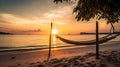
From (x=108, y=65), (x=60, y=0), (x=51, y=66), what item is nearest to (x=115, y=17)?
(x=108, y=65)

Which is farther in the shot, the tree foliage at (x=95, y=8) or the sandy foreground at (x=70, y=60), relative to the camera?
the sandy foreground at (x=70, y=60)

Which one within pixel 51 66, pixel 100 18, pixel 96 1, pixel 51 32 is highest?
pixel 96 1

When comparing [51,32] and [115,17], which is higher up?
[115,17]

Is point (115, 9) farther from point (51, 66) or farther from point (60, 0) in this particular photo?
A: point (51, 66)

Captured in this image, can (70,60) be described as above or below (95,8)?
below

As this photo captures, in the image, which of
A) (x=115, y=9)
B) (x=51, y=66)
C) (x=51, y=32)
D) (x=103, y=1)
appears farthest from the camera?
(x=51, y=32)

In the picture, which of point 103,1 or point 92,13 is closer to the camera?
point 103,1

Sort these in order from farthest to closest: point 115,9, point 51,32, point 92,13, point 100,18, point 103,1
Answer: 1. point 51,32
2. point 100,18
3. point 92,13
4. point 115,9
5. point 103,1

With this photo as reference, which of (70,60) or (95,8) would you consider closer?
(95,8)

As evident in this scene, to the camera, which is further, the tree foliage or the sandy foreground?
the sandy foreground

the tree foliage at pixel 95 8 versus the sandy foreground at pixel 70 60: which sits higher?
the tree foliage at pixel 95 8

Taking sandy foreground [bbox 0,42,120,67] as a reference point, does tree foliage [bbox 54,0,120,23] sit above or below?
above

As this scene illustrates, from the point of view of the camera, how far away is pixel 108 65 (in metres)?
4.33

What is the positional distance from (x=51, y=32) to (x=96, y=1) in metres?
3.89
